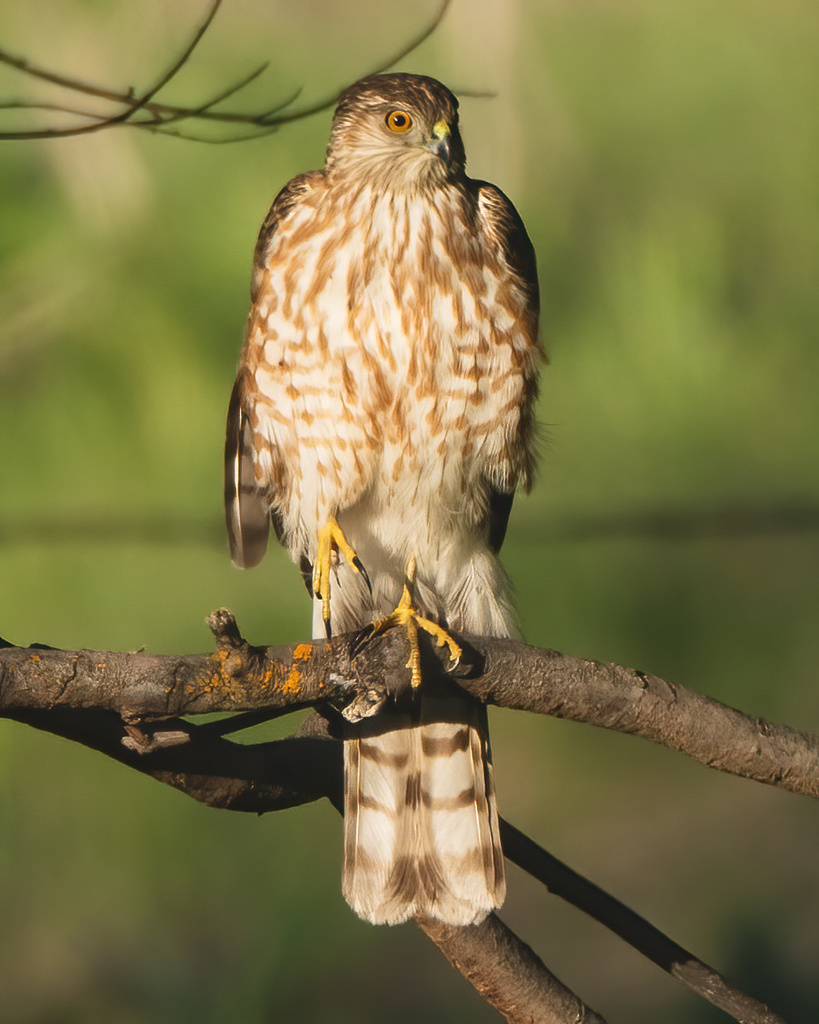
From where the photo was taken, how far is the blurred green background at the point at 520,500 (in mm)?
2723

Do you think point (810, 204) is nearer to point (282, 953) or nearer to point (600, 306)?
point (600, 306)

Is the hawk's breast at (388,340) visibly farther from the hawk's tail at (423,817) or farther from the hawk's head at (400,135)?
the hawk's tail at (423,817)

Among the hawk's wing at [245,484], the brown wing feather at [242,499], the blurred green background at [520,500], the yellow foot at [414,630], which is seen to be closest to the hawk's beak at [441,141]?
the hawk's wing at [245,484]

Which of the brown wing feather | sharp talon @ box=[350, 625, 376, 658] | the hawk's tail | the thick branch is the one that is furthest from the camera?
the brown wing feather

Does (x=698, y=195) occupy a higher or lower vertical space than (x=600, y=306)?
higher

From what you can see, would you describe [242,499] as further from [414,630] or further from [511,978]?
[511,978]

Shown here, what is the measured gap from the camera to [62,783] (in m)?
2.83

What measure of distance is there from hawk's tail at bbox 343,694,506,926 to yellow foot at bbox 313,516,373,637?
9.0 inches

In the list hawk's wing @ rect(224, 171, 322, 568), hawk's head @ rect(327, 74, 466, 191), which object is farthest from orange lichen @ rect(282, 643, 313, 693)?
hawk's head @ rect(327, 74, 466, 191)

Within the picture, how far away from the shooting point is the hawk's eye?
175cm

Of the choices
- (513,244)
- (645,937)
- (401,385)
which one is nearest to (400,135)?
(513,244)

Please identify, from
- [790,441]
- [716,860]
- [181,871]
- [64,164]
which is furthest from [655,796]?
[64,164]

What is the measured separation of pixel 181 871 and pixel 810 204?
100 inches

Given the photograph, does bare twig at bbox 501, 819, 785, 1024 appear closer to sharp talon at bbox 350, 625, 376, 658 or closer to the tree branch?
the tree branch
